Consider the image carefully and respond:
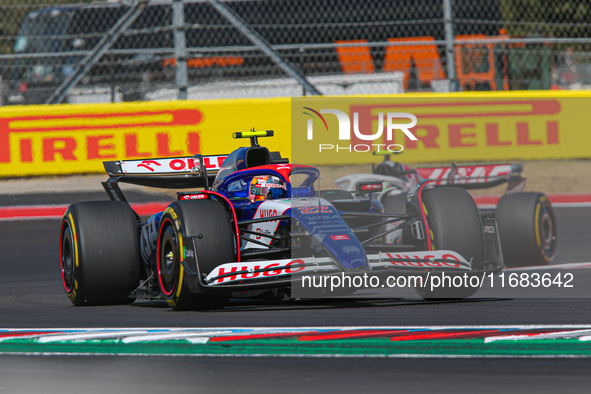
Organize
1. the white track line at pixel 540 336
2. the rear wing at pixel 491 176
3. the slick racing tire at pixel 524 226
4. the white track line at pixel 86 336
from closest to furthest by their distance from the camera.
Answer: the white track line at pixel 540 336
the white track line at pixel 86 336
the slick racing tire at pixel 524 226
the rear wing at pixel 491 176

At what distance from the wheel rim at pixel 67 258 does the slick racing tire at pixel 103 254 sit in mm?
27

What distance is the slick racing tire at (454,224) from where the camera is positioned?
234 inches

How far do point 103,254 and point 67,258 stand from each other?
0.53 metres

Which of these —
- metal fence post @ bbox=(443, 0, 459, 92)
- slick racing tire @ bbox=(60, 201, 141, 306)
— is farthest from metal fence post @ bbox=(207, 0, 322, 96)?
slick racing tire @ bbox=(60, 201, 141, 306)

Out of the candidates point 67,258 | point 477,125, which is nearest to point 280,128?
point 477,125

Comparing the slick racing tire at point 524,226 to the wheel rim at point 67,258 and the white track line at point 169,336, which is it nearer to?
the white track line at point 169,336

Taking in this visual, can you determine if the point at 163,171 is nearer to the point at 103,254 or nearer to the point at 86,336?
the point at 103,254

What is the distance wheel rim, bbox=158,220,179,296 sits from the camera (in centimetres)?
595

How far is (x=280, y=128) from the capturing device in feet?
39.3

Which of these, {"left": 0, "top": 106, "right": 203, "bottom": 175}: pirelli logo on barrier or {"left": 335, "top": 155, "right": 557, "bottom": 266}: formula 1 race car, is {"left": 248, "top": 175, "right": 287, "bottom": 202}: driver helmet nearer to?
{"left": 335, "top": 155, "right": 557, "bottom": 266}: formula 1 race car

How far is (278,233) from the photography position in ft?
20.1

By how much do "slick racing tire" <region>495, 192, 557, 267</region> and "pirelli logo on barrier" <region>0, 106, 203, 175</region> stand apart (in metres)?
5.37

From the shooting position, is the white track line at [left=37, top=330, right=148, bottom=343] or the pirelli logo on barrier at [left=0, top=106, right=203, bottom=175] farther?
the pirelli logo on barrier at [left=0, top=106, right=203, bottom=175]

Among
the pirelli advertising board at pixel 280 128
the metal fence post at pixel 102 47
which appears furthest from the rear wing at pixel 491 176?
the metal fence post at pixel 102 47
